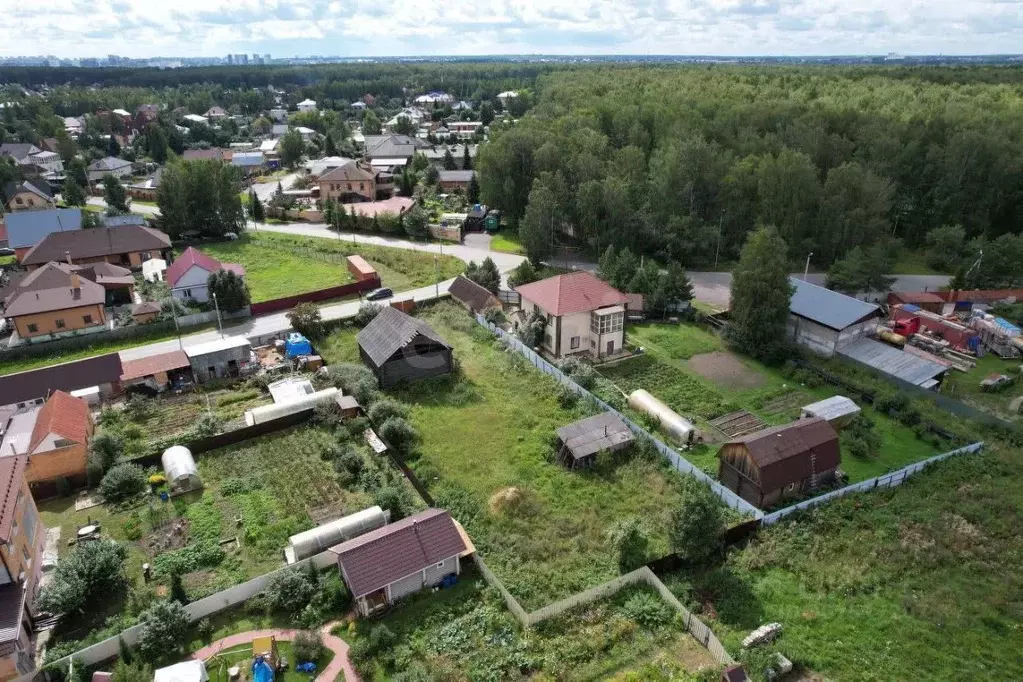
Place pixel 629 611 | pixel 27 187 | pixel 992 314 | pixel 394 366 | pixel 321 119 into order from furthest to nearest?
pixel 321 119, pixel 27 187, pixel 992 314, pixel 394 366, pixel 629 611

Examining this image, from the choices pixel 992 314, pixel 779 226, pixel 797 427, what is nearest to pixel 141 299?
pixel 797 427

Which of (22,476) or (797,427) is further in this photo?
(797,427)

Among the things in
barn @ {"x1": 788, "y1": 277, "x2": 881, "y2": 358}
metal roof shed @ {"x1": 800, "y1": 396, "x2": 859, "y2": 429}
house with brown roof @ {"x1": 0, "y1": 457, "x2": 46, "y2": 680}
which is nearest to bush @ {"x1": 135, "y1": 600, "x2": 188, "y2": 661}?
house with brown roof @ {"x1": 0, "y1": 457, "x2": 46, "y2": 680}

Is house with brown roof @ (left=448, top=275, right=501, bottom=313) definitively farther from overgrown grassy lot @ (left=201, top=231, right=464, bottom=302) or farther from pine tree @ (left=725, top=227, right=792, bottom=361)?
pine tree @ (left=725, top=227, right=792, bottom=361)

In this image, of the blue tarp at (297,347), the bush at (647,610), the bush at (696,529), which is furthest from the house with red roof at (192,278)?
the bush at (647,610)

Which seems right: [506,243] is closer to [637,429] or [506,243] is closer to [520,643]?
[637,429]

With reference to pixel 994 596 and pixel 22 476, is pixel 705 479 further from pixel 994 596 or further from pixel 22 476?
pixel 22 476
